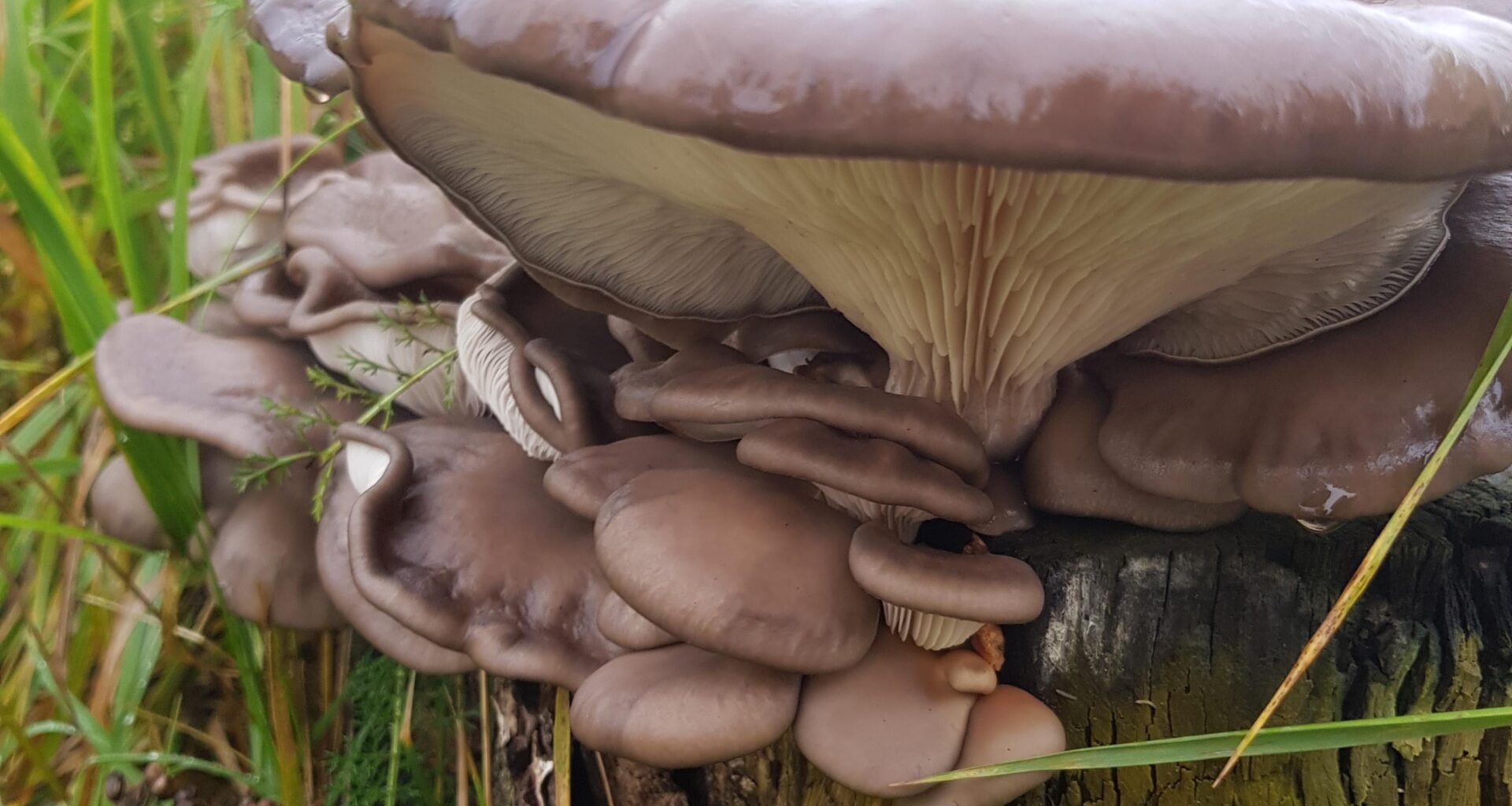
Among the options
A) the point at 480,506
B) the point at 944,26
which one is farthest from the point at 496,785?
the point at 944,26

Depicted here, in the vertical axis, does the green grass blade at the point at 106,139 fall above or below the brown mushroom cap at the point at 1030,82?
below

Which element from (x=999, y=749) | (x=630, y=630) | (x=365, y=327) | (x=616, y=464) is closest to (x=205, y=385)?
(x=365, y=327)

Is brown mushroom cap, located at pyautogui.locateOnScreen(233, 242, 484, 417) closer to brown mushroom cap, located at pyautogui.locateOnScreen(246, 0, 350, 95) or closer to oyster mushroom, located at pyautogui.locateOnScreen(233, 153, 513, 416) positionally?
oyster mushroom, located at pyautogui.locateOnScreen(233, 153, 513, 416)

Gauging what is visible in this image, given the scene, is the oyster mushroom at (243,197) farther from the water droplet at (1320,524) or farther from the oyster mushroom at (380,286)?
the water droplet at (1320,524)

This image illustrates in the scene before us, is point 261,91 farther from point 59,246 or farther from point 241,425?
point 241,425

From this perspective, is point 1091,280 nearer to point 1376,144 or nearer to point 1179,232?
point 1179,232

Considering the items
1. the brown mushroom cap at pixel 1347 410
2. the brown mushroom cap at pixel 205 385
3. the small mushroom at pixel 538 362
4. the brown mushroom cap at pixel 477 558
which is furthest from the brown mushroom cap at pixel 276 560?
the brown mushroom cap at pixel 1347 410
